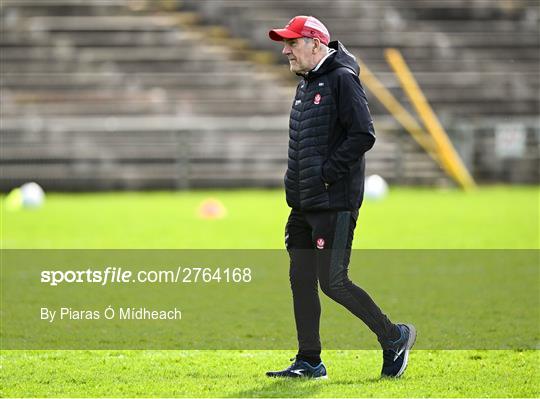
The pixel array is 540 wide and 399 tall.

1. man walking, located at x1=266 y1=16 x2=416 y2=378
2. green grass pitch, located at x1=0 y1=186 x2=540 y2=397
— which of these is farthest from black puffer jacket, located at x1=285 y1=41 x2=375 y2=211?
green grass pitch, located at x1=0 y1=186 x2=540 y2=397

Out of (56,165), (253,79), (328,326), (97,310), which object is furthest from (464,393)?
(253,79)

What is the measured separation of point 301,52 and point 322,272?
3.69ft

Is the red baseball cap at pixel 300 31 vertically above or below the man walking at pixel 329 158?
above

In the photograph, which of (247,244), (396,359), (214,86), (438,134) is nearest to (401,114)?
(438,134)

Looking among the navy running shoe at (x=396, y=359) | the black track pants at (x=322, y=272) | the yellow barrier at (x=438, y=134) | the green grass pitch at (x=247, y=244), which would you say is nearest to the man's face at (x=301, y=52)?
the black track pants at (x=322, y=272)

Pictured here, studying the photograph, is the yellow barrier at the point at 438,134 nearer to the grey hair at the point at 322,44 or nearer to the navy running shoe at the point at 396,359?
the navy running shoe at the point at 396,359

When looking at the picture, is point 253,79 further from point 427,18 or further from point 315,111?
point 315,111

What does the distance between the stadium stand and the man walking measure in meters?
16.6

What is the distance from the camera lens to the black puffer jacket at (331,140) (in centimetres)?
582

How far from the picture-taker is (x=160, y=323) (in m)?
8.08

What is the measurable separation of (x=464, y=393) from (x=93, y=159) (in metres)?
17.7

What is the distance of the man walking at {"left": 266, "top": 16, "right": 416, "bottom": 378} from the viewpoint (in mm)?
5836

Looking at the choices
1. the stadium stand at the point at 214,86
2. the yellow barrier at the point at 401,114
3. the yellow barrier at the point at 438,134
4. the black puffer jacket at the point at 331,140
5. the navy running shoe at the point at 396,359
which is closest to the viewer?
the black puffer jacket at the point at 331,140

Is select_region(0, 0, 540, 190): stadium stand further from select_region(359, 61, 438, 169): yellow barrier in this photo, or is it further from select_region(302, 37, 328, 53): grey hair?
select_region(302, 37, 328, 53): grey hair
